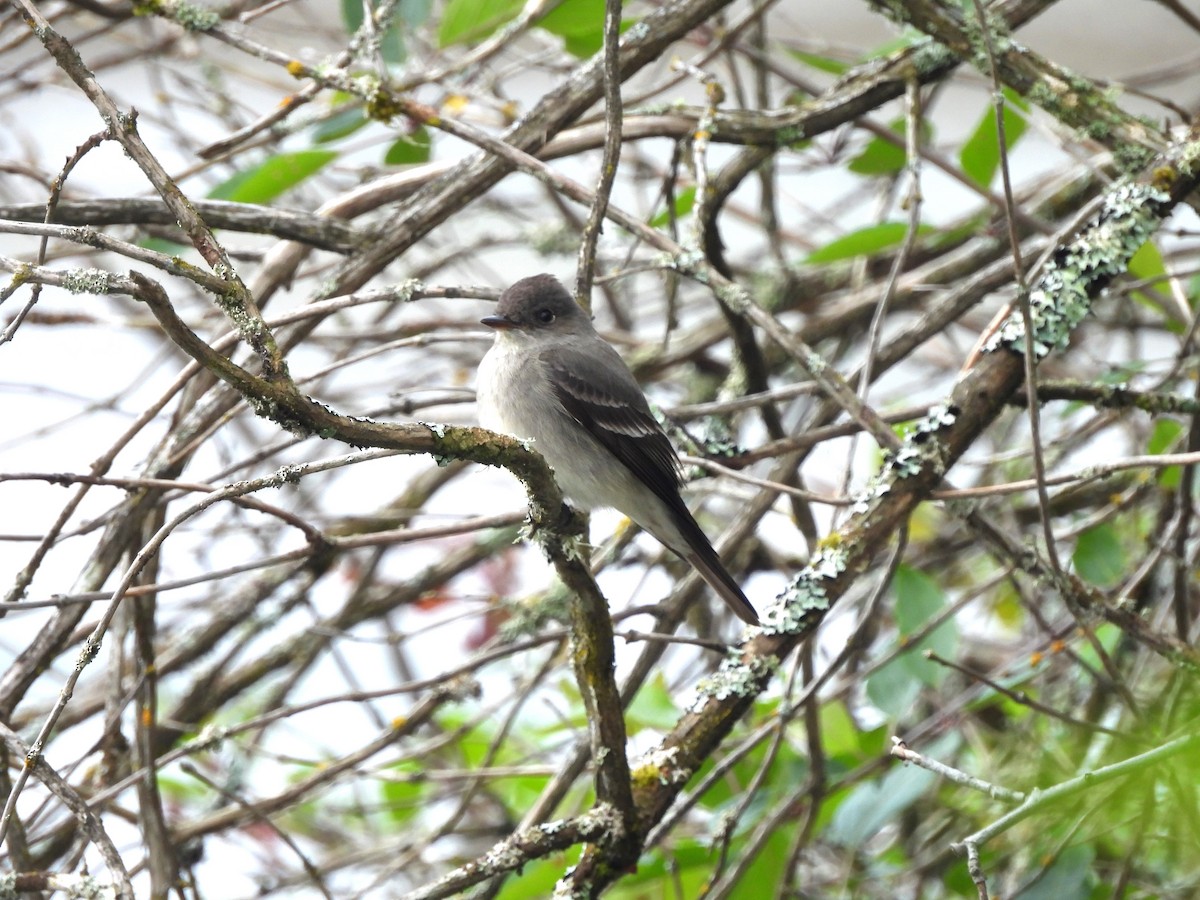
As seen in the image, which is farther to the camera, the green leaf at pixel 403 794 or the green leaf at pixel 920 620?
the green leaf at pixel 403 794

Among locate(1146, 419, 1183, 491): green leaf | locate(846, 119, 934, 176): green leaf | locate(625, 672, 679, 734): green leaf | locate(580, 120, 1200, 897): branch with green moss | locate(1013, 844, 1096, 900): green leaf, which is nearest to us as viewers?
locate(580, 120, 1200, 897): branch with green moss

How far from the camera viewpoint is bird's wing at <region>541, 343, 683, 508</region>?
3242mm

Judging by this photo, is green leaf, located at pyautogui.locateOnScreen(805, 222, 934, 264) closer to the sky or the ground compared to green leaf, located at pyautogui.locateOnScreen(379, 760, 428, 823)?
closer to the sky

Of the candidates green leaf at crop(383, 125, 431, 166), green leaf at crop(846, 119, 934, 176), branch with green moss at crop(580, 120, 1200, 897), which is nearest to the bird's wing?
branch with green moss at crop(580, 120, 1200, 897)

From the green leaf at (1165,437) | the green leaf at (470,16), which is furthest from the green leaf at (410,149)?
the green leaf at (1165,437)

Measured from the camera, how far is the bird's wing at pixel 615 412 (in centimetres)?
324

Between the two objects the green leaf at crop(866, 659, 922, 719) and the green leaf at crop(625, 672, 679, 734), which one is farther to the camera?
the green leaf at crop(625, 672, 679, 734)

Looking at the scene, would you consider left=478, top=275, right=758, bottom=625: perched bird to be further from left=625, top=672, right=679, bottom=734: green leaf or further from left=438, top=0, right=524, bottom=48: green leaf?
left=438, top=0, right=524, bottom=48: green leaf

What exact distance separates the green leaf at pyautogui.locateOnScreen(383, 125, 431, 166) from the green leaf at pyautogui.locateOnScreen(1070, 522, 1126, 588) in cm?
210

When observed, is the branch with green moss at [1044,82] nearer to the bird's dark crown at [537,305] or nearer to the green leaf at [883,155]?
the green leaf at [883,155]

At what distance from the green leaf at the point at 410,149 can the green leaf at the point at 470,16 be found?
27 centimetres

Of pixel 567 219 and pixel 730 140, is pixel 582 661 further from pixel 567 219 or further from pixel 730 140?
pixel 567 219

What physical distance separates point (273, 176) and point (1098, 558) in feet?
8.11

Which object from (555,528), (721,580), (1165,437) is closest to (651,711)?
(721,580)
